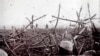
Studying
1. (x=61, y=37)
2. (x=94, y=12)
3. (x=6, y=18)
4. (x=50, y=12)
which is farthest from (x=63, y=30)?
(x=6, y=18)

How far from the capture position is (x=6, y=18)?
2.30 meters

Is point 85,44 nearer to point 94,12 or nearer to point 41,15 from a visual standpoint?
point 94,12

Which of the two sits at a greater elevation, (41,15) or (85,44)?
(41,15)

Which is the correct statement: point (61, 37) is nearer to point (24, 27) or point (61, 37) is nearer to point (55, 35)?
point (55, 35)

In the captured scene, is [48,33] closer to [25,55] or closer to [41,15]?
[41,15]

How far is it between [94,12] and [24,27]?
904mm

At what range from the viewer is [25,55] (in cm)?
221

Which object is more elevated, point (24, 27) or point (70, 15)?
point (70, 15)

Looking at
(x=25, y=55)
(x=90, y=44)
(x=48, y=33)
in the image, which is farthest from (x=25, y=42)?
(x=90, y=44)

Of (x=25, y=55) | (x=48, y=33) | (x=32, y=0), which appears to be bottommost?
(x=25, y=55)

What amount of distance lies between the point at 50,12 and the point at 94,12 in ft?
1.82

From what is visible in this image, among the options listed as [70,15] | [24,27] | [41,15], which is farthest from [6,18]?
[70,15]

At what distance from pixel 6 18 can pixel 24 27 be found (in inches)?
11.0

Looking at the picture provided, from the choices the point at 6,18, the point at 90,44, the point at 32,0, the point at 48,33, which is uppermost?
the point at 32,0
